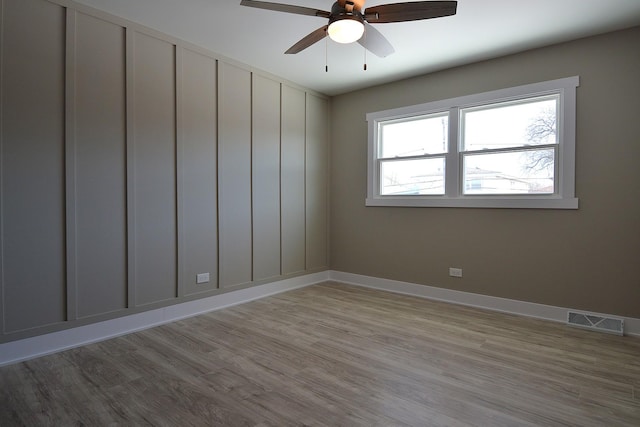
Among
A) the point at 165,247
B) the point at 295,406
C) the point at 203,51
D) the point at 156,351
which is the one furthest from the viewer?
the point at 203,51

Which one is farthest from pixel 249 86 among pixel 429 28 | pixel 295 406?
pixel 295 406

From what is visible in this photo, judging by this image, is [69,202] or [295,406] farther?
[69,202]

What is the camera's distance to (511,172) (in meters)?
3.85

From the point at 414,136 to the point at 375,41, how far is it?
2.10 meters

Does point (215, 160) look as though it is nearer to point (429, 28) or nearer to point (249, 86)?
point (249, 86)

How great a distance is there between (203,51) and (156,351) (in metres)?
3.05

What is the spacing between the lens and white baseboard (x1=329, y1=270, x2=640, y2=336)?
351 cm

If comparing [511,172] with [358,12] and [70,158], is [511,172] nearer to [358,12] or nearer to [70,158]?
[358,12]

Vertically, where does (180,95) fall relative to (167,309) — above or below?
above

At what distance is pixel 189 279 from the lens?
12.0ft

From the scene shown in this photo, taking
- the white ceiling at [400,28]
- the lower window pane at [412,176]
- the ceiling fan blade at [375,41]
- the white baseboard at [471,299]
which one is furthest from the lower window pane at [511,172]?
the ceiling fan blade at [375,41]

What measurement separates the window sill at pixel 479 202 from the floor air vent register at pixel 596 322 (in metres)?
1.08

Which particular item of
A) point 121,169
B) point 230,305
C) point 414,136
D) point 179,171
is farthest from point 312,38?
point 230,305

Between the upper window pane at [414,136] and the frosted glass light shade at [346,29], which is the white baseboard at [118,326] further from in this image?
the frosted glass light shade at [346,29]
